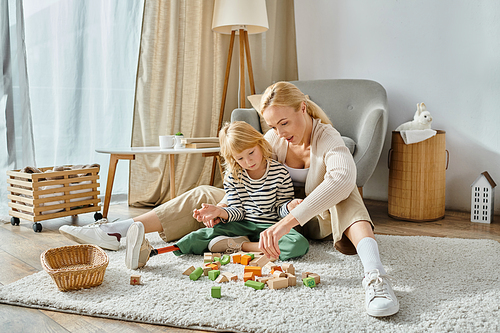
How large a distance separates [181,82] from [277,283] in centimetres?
192

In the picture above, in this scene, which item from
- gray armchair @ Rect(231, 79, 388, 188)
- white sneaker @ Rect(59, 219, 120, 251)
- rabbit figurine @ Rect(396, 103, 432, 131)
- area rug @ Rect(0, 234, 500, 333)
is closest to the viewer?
area rug @ Rect(0, 234, 500, 333)

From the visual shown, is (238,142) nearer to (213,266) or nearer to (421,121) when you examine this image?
(213,266)

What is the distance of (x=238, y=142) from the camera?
1562 mm

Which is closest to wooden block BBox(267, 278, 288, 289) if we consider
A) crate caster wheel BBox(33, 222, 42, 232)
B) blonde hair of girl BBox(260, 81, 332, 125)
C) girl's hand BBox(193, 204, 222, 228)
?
girl's hand BBox(193, 204, 222, 228)

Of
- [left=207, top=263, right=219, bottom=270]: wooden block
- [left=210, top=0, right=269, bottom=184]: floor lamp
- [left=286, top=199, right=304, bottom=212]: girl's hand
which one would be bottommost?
[left=207, top=263, right=219, bottom=270]: wooden block

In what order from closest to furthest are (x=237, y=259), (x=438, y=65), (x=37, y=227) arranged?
1. (x=237, y=259)
2. (x=37, y=227)
3. (x=438, y=65)

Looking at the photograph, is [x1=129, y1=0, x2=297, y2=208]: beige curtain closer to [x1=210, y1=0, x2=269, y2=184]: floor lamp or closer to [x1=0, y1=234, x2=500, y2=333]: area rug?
[x1=210, y1=0, x2=269, y2=184]: floor lamp

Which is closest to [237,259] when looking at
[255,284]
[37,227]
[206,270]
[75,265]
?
[206,270]

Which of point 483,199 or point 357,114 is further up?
point 357,114

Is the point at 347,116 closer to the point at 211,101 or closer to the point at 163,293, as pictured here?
the point at 211,101

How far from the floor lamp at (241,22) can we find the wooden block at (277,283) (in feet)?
5.62

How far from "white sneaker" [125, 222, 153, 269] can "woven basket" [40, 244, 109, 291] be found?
0.10 metres

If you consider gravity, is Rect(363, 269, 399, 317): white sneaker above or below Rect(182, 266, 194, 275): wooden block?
above

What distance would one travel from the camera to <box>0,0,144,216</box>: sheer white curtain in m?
2.29
